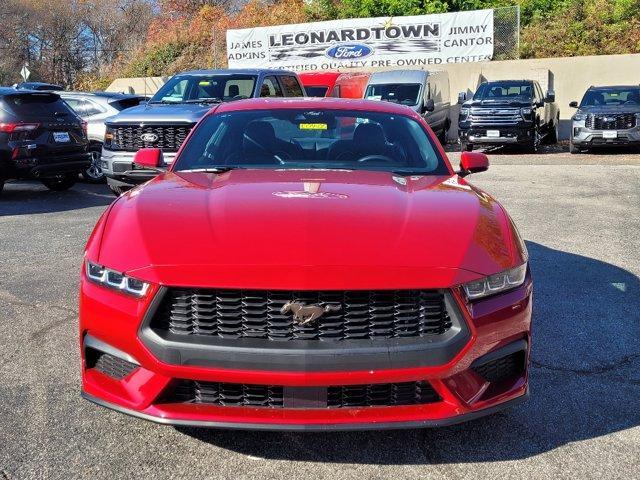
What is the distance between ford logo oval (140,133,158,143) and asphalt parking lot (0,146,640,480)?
383cm

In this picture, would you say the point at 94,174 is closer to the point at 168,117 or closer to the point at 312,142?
the point at 168,117

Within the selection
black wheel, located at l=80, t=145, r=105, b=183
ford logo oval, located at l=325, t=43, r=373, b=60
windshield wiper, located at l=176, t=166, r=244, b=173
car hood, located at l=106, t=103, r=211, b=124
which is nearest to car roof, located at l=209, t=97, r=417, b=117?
windshield wiper, located at l=176, t=166, r=244, b=173

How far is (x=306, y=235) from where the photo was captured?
314cm

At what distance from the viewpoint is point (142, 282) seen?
298 cm

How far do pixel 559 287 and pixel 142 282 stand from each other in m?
4.01

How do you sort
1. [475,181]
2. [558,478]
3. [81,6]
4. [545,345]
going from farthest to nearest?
[81,6] → [475,181] → [545,345] → [558,478]

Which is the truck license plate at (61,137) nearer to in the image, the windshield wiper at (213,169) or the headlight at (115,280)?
the windshield wiper at (213,169)

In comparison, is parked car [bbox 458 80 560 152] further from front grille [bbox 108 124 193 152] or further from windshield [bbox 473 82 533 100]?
front grille [bbox 108 124 193 152]

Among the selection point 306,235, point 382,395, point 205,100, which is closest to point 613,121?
point 205,100

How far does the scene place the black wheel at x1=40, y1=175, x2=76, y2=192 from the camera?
40.3ft

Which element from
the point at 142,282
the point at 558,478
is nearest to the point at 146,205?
the point at 142,282

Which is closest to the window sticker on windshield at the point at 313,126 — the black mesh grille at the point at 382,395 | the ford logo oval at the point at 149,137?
the black mesh grille at the point at 382,395

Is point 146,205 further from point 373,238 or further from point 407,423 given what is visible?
point 407,423

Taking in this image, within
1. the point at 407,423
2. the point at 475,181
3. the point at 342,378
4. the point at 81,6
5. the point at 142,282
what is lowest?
the point at 475,181
